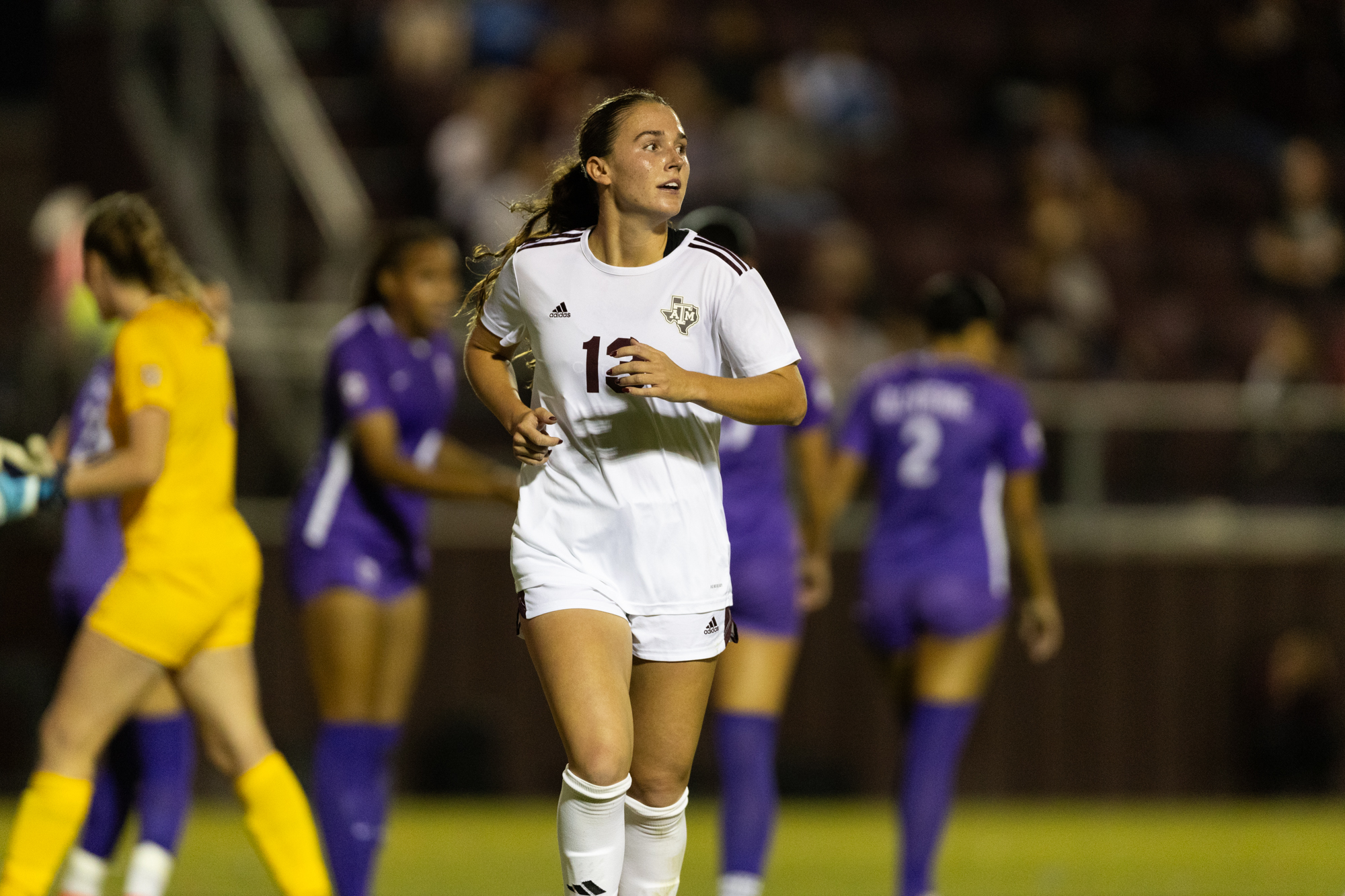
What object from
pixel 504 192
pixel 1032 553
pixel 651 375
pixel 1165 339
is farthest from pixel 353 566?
pixel 1165 339

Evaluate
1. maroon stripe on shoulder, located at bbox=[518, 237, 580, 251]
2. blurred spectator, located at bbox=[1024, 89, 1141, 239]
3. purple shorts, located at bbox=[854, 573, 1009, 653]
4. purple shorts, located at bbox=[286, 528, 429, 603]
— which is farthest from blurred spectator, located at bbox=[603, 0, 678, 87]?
maroon stripe on shoulder, located at bbox=[518, 237, 580, 251]

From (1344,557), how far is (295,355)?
6999 millimetres

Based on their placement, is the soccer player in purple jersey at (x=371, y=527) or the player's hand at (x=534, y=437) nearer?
the player's hand at (x=534, y=437)

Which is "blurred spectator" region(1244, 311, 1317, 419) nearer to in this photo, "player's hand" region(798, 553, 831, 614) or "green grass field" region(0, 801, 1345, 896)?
"green grass field" region(0, 801, 1345, 896)

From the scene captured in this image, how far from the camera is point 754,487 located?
23.2ft

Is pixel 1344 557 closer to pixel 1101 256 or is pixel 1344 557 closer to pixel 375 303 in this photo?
pixel 1101 256

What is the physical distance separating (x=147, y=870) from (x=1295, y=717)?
29.0 feet

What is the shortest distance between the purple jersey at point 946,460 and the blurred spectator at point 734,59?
794cm

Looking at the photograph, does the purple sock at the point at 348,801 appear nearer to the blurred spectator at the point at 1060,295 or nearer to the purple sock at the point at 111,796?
the purple sock at the point at 111,796

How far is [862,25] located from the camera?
16953 mm

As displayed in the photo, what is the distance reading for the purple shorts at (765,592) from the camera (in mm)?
6973

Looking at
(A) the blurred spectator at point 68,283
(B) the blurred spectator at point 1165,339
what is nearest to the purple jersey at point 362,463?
(A) the blurred spectator at point 68,283

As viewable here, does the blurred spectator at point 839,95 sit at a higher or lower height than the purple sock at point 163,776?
Answer: higher

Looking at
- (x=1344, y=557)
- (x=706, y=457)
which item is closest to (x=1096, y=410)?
(x=1344, y=557)
